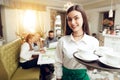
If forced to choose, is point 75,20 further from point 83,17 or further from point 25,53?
point 25,53

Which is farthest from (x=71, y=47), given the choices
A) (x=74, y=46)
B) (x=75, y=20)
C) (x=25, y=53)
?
(x=25, y=53)

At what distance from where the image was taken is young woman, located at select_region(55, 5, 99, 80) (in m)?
0.91

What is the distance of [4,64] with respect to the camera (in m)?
1.72

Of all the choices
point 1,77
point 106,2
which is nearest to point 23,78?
point 1,77

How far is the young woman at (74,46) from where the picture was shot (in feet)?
3.00

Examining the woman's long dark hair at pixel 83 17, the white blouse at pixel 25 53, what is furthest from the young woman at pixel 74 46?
the white blouse at pixel 25 53

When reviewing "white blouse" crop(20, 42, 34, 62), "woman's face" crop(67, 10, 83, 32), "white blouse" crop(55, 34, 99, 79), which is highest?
"woman's face" crop(67, 10, 83, 32)

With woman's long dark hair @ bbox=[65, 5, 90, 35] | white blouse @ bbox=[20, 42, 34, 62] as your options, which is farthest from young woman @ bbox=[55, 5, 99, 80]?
white blouse @ bbox=[20, 42, 34, 62]

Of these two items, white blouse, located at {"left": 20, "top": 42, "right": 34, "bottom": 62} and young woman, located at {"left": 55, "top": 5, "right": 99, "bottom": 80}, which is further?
white blouse, located at {"left": 20, "top": 42, "right": 34, "bottom": 62}

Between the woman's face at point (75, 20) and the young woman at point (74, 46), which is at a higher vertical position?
the woman's face at point (75, 20)

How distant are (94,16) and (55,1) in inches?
67.3

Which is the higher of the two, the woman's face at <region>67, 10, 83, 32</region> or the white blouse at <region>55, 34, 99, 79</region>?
the woman's face at <region>67, 10, 83, 32</region>

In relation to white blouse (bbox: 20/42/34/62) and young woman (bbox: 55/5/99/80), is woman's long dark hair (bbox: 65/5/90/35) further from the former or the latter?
white blouse (bbox: 20/42/34/62)

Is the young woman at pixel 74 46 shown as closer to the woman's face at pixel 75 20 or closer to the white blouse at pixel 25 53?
the woman's face at pixel 75 20
